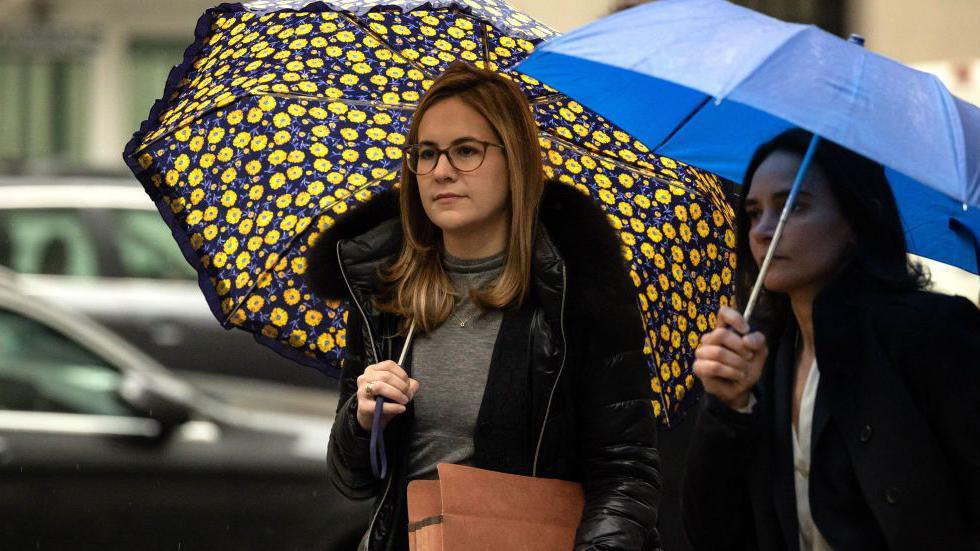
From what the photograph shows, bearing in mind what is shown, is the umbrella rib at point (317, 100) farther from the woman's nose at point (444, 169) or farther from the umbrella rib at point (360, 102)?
the woman's nose at point (444, 169)

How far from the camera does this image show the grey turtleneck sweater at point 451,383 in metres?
→ 3.63

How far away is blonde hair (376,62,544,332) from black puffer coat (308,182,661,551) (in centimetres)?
5

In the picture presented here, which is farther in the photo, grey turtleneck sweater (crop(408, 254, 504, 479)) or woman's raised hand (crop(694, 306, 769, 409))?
grey turtleneck sweater (crop(408, 254, 504, 479))

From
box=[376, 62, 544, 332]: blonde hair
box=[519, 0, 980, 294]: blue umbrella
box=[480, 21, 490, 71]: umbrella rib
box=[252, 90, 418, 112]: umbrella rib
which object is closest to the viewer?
box=[519, 0, 980, 294]: blue umbrella

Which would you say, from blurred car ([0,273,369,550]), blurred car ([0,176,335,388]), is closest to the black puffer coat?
blurred car ([0,273,369,550])

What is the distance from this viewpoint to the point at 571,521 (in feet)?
11.7

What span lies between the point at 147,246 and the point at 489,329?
21.1ft

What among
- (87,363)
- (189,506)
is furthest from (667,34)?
(87,363)

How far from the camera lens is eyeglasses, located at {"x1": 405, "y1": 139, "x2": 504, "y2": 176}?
12.3 ft

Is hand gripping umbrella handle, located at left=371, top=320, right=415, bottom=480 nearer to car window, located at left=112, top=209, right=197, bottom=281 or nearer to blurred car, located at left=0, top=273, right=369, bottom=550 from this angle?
blurred car, located at left=0, top=273, right=369, bottom=550

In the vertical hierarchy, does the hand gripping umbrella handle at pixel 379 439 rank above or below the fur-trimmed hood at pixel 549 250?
below

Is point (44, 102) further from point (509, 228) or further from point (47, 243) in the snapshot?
point (509, 228)

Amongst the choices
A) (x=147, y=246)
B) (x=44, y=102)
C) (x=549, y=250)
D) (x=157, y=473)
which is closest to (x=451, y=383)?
(x=549, y=250)

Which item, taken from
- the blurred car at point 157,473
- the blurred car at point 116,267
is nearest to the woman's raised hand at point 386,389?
the blurred car at point 157,473
